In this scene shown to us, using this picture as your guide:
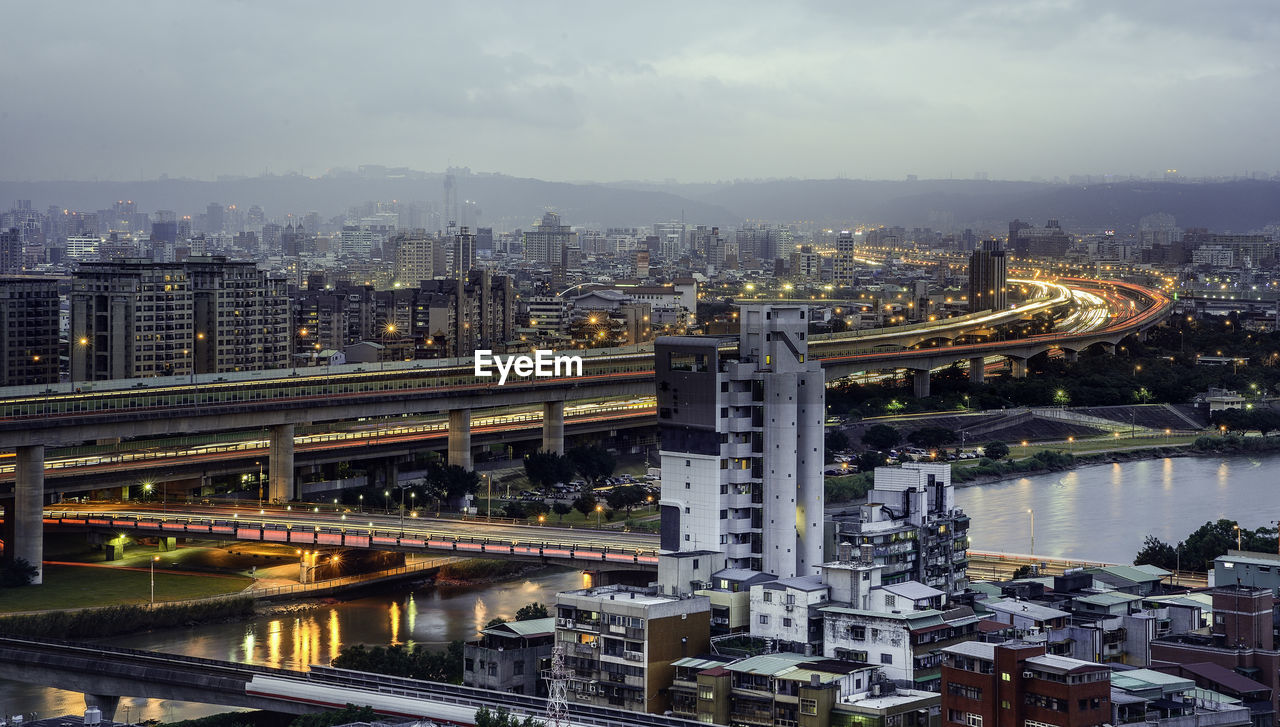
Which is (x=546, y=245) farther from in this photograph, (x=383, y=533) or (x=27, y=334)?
(x=383, y=533)

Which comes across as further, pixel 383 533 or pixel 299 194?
pixel 299 194

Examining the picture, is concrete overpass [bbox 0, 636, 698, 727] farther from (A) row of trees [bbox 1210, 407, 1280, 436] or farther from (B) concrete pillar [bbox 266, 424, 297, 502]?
(A) row of trees [bbox 1210, 407, 1280, 436]

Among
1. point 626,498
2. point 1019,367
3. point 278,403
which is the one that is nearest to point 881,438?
point 626,498

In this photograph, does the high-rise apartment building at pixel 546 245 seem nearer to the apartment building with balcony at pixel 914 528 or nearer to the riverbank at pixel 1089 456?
the riverbank at pixel 1089 456

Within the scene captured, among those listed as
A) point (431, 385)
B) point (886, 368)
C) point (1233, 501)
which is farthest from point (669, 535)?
point (886, 368)

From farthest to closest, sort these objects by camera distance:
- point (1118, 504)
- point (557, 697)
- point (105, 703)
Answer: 1. point (1118, 504)
2. point (105, 703)
3. point (557, 697)

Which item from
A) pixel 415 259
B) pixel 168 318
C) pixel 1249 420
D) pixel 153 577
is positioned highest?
pixel 415 259

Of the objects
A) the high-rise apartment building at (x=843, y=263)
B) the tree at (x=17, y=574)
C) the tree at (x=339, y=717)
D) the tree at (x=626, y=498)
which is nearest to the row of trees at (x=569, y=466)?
the tree at (x=626, y=498)
